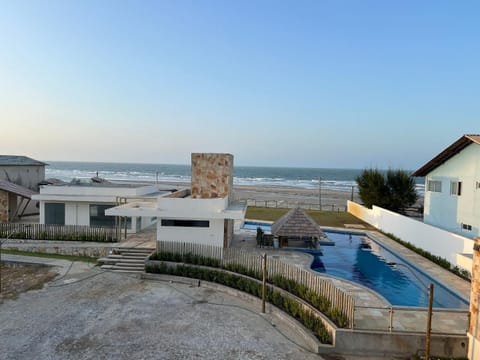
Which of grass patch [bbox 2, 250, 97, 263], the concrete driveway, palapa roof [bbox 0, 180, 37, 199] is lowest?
the concrete driveway

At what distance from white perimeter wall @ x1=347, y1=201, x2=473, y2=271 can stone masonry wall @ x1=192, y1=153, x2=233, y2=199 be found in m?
12.0

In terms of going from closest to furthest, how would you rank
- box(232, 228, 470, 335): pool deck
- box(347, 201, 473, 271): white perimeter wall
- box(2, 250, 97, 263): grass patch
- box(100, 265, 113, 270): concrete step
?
box(232, 228, 470, 335): pool deck → box(100, 265, 113, 270): concrete step → box(347, 201, 473, 271): white perimeter wall → box(2, 250, 97, 263): grass patch

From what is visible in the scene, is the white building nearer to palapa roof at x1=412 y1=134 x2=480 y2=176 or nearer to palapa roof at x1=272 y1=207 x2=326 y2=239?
palapa roof at x1=272 y1=207 x2=326 y2=239

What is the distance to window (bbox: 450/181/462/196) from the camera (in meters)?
20.9

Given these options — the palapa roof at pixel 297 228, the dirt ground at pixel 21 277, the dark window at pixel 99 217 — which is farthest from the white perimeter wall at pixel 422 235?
the dark window at pixel 99 217

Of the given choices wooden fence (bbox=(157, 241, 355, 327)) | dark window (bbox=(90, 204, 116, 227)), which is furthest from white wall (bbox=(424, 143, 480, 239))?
dark window (bbox=(90, 204, 116, 227))

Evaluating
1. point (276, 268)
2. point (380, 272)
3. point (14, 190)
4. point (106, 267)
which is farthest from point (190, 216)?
point (14, 190)

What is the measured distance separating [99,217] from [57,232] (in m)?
2.77

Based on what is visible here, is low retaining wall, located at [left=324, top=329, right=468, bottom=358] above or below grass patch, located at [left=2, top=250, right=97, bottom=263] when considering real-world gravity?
above

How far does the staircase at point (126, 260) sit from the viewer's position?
16531 millimetres

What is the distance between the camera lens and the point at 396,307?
1027cm

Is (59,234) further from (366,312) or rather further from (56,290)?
(366,312)

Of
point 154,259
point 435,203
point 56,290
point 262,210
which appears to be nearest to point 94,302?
point 56,290

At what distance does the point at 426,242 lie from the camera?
20.3 m
